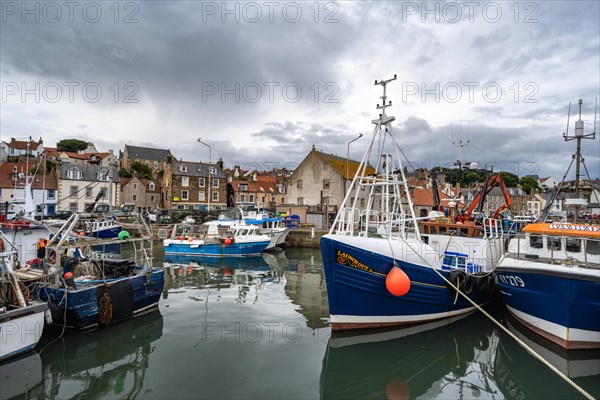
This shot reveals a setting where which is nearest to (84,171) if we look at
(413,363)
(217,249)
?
(217,249)

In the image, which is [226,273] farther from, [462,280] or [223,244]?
[462,280]

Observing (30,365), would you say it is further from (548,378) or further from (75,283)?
(548,378)

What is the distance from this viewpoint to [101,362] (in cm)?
922

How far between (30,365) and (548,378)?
12.6 metres

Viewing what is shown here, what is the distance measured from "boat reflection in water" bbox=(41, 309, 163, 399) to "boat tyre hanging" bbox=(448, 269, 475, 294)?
9451mm

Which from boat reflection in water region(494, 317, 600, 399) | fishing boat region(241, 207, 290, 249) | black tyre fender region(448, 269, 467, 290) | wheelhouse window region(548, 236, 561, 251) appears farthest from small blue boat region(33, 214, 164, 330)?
fishing boat region(241, 207, 290, 249)

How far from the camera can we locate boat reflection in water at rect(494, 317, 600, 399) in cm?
820

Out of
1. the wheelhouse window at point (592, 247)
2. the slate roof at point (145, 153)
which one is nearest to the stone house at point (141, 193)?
the slate roof at point (145, 153)

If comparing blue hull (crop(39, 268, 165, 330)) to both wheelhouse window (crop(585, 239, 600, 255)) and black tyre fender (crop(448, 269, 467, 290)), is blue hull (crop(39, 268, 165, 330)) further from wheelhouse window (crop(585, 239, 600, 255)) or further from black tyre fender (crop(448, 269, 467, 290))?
wheelhouse window (crop(585, 239, 600, 255))

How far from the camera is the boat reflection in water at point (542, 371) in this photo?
26.9 ft

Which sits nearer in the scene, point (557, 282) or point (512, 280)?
point (557, 282)

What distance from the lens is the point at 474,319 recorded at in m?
13.1

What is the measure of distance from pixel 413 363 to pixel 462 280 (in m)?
3.77

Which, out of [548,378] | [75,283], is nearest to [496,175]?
[548,378]
